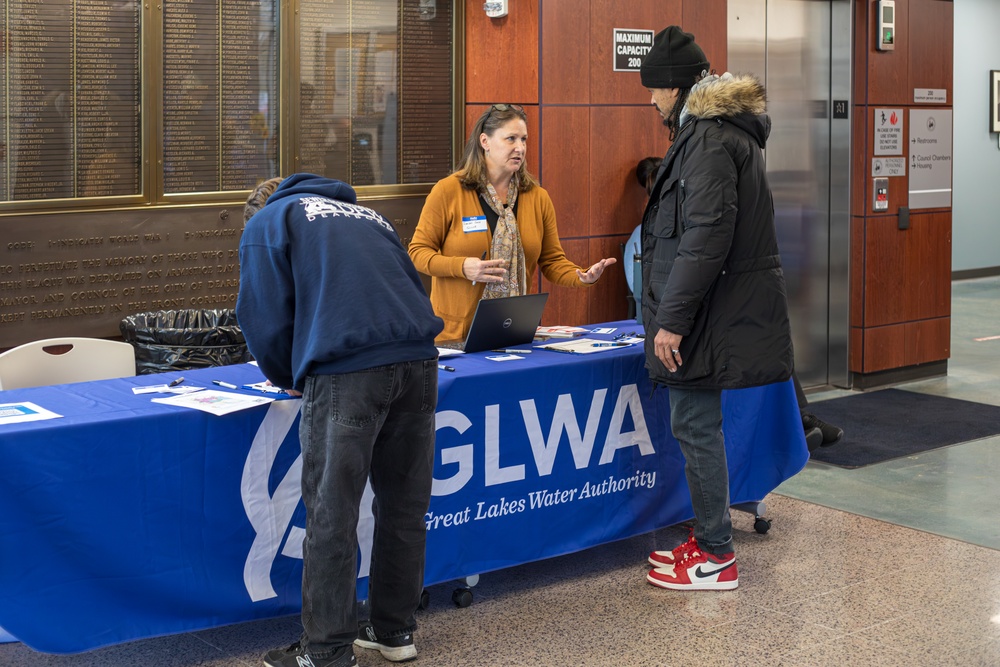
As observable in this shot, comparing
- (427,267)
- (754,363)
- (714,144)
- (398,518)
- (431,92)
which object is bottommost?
(398,518)

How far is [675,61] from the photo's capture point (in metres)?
3.68

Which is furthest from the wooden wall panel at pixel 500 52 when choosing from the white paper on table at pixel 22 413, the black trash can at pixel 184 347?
the white paper on table at pixel 22 413

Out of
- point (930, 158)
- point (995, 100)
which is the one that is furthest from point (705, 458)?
point (995, 100)

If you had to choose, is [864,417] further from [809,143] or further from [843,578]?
[843,578]

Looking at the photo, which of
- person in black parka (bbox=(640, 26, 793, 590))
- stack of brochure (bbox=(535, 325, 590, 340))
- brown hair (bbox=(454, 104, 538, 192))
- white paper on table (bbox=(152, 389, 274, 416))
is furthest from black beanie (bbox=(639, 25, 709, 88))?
white paper on table (bbox=(152, 389, 274, 416))

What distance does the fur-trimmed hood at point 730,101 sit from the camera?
11.6ft

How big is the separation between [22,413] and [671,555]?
2.06 m

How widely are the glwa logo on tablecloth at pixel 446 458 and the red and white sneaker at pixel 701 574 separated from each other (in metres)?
0.35

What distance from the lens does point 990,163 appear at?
1302 centimetres

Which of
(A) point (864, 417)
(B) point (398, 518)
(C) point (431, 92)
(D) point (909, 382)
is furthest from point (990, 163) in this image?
(B) point (398, 518)

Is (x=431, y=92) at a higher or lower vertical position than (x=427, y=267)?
higher

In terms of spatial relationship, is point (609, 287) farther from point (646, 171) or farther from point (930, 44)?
point (930, 44)

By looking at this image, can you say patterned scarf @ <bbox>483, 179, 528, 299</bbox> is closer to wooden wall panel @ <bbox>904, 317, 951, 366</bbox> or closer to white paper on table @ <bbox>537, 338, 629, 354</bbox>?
white paper on table @ <bbox>537, 338, 629, 354</bbox>

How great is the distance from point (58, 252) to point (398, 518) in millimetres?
2122
